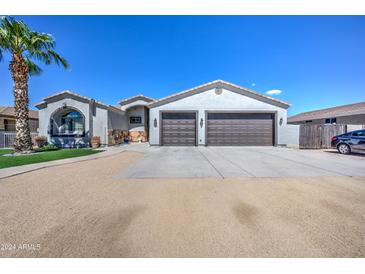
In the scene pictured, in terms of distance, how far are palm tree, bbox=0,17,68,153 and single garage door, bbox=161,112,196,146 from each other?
883 cm

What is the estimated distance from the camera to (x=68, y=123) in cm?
1372

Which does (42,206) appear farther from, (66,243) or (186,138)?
(186,138)

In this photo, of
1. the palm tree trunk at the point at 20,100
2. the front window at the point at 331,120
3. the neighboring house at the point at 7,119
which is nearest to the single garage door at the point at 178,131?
the palm tree trunk at the point at 20,100

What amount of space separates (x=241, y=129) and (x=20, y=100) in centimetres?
1573

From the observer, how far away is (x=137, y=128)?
60.6 ft

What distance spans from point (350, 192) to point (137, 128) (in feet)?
59.0

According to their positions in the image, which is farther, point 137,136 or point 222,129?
point 137,136

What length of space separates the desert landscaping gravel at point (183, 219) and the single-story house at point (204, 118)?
28.2 feet

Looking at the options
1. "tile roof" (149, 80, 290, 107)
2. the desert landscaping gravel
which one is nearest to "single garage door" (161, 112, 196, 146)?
"tile roof" (149, 80, 290, 107)

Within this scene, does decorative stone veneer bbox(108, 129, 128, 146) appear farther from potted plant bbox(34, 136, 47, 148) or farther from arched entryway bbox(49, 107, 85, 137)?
potted plant bbox(34, 136, 47, 148)

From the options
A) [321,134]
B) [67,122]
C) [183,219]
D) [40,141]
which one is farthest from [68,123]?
[321,134]

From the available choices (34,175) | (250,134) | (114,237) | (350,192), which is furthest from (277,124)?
(34,175)

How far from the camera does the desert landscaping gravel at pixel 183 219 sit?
6.24 ft

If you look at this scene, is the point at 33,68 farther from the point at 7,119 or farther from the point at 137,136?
the point at 7,119
